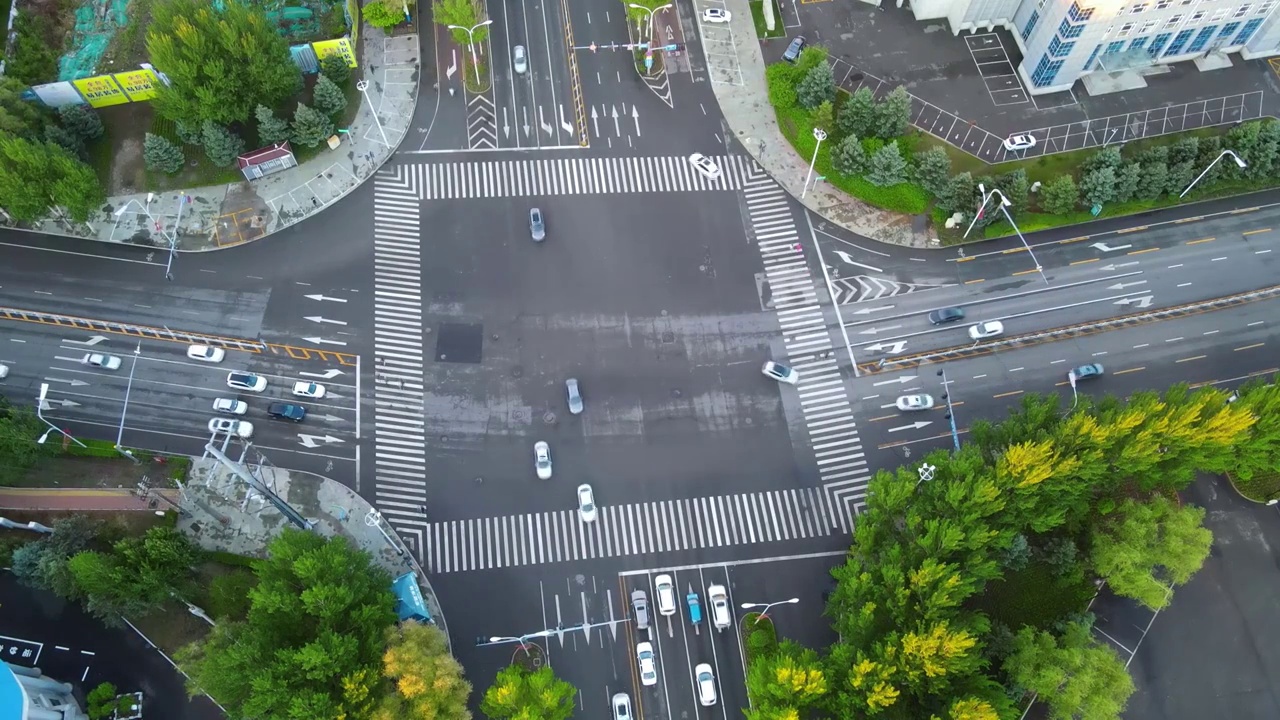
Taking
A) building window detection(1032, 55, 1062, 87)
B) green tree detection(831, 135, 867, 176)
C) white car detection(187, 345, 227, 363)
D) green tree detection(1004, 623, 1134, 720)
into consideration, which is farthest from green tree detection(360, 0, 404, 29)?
green tree detection(1004, 623, 1134, 720)

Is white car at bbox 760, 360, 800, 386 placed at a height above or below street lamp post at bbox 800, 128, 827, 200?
below

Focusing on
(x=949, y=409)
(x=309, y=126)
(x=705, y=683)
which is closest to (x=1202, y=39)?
(x=949, y=409)

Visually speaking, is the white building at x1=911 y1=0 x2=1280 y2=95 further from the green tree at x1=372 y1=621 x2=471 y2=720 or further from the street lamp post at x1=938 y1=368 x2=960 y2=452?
the green tree at x1=372 y1=621 x2=471 y2=720

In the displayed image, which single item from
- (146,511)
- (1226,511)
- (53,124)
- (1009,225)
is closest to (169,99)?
(53,124)

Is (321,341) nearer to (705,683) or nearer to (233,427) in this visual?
(233,427)

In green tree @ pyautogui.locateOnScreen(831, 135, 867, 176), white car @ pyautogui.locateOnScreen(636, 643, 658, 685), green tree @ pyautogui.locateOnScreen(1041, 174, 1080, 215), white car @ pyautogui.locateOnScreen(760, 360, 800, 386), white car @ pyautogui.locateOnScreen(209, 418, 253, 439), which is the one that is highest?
green tree @ pyautogui.locateOnScreen(831, 135, 867, 176)

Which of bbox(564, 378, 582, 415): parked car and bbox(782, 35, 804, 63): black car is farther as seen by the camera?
bbox(782, 35, 804, 63): black car

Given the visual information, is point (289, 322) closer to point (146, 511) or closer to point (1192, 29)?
point (146, 511)

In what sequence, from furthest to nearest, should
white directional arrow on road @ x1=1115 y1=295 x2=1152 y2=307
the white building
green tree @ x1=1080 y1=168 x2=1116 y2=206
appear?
the white building, white directional arrow on road @ x1=1115 y1=295 x2=1152 y2=307, green tree @ x1=1080 y1=168 x2=1116 y2=206
